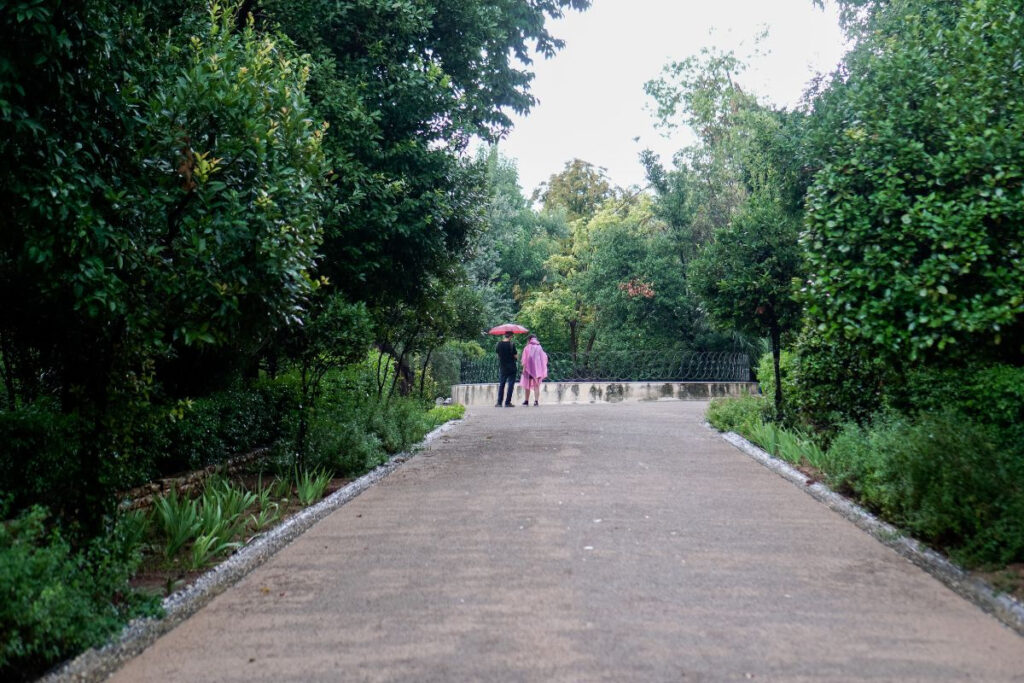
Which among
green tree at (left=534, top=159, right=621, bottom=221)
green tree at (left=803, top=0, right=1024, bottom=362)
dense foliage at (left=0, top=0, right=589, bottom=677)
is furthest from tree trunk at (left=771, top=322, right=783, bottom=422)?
green tree at (left=534, top=159, right=621, bottom=221)

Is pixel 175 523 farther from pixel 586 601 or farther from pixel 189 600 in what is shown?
pixel 586 601

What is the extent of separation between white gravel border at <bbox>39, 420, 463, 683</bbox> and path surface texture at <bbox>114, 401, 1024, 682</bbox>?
0.10 metres

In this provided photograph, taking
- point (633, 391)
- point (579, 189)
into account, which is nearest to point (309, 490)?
point (633, 391)

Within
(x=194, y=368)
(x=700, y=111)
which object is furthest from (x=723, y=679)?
(x=700, y=111)

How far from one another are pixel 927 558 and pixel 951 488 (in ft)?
1.90

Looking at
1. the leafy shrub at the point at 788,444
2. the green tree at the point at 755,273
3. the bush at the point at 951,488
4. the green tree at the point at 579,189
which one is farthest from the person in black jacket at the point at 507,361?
the green tree at the point at 579,189

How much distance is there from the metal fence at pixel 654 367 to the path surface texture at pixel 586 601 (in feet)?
64.2

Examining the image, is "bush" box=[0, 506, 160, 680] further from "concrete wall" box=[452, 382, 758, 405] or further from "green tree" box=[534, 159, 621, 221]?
"green tree" box=[534, 159, 621, 221]

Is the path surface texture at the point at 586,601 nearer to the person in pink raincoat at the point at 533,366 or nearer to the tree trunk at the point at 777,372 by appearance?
the tree trunk at the point at 777,372

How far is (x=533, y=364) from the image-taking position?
2562 cm

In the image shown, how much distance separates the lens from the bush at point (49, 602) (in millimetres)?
4238

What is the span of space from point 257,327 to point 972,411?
307 inches

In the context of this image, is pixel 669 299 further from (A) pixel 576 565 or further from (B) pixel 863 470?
(A) pixel 576 565

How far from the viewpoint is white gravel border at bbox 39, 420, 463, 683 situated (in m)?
4.55
